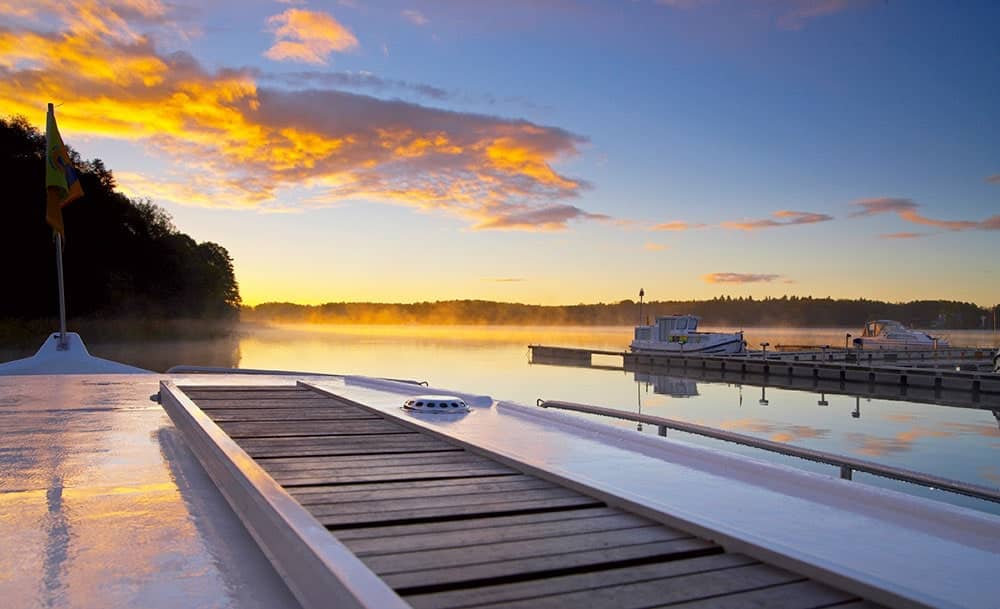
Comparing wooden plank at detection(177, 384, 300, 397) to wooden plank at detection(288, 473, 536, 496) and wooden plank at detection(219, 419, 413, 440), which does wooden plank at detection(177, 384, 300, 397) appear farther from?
wooden plank at detection(288, 473, 536, 496)

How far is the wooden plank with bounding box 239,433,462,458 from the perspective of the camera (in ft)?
13.8

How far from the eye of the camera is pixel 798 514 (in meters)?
3.15

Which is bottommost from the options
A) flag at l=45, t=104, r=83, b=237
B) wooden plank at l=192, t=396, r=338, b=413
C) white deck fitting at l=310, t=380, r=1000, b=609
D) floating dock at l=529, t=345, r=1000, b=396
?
floating dock at l=529, t=345, r=1000, b=396

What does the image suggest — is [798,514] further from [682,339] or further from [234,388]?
[682,339]

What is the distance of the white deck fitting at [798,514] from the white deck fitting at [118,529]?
1.34 m

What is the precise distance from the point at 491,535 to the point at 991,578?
1.53 m

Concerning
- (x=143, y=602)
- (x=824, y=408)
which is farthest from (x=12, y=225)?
(x=143, y=602)

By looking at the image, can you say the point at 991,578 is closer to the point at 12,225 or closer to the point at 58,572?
the point at 58,572

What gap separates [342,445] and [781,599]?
2812 mm

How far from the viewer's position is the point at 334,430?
4984mm

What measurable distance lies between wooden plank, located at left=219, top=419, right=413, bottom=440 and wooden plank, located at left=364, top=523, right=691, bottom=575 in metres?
2.41

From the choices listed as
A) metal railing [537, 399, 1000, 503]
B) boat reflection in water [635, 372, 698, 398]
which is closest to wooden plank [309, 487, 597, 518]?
metal railing [537, 399, 1000, 503]

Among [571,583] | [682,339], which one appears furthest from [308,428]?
[682,339]

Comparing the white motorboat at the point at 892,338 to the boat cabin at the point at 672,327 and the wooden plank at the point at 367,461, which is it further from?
the wooden plank at the point at 367,461
